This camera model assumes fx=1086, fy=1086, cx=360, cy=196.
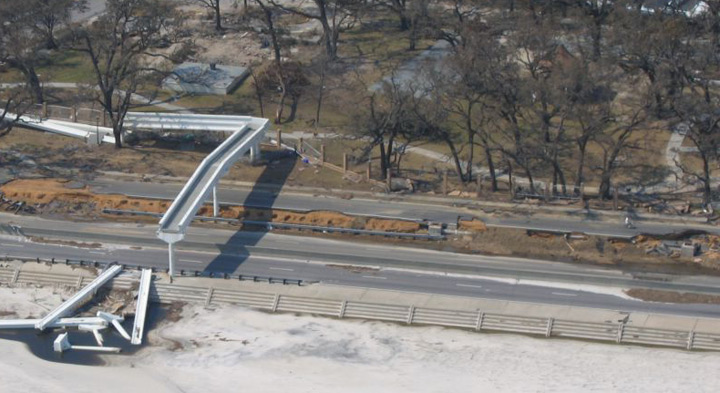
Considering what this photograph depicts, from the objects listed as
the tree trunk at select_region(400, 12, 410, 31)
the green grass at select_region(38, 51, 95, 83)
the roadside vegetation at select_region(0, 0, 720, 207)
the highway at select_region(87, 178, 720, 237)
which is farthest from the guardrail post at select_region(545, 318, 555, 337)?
the tree trunk at select_region(400, 12, 410, 31)

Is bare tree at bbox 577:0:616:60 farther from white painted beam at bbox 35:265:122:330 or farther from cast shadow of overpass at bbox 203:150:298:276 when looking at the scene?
white painted beam at bbox 35:265:122:330

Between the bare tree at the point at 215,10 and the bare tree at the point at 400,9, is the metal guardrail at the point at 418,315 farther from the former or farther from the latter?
the bare tree at the point at 215,10

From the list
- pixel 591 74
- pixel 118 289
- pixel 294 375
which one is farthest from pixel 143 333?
pixel 591 74

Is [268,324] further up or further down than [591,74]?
further down

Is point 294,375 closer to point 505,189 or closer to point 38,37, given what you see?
point 505,189

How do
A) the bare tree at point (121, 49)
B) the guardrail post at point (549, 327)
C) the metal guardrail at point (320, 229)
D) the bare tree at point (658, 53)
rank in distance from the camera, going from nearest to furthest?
the guardrail post at point (549, 327), the metal guardrail at point (320, 229), the bare tree at point (658, 53), the bare tree at point (121, 49)

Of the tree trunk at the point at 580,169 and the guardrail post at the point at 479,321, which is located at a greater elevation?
the tree trunk at the point at 580,169

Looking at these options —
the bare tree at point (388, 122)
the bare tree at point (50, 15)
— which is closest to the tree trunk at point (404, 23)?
the bare tree at point (388, 122)
